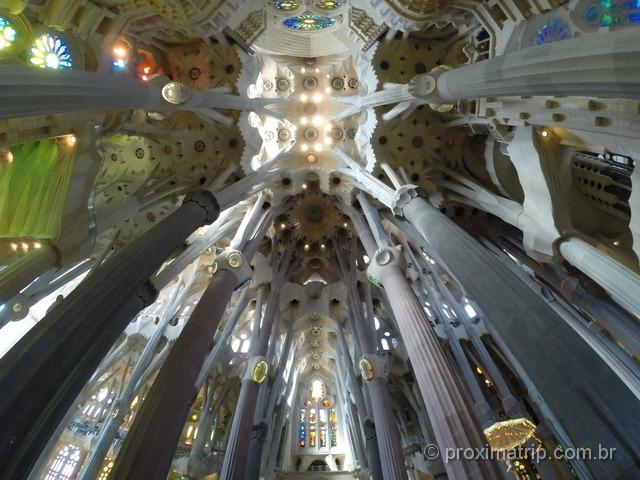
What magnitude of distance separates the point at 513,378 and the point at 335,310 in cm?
934

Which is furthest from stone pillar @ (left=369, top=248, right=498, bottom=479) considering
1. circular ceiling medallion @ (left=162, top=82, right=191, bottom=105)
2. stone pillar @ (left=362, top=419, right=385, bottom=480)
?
circular ceiling medallion @ (left=162, top=82, right=191, bottom=105)

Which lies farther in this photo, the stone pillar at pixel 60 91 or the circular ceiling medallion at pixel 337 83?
the circular ceiling medallion at pixel 337 83

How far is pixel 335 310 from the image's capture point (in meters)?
21.0

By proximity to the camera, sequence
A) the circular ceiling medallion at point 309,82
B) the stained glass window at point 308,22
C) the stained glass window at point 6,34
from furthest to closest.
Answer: the circular ceiling medallion at point 309,82, the stained glass window at point 308,22, the stained glass window at point 6,34

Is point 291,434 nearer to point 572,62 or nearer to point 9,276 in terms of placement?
point 9,276

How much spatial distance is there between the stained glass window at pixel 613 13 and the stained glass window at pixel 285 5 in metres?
8.49

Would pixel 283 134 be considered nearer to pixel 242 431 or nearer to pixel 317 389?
pixel 242 431

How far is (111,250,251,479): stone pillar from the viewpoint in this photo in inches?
240

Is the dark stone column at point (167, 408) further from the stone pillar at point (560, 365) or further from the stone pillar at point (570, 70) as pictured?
the stone pillar at point (570, 70)

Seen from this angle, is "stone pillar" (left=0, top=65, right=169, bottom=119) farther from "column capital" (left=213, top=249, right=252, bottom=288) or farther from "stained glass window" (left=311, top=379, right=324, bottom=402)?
"stained glass window" (left=311, top=379, right=324, bottom=402)

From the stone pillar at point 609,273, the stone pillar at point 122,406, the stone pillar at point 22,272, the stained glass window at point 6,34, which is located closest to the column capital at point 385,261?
the stone pillar at point 609,273

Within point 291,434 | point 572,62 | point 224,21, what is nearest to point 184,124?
point 224,21

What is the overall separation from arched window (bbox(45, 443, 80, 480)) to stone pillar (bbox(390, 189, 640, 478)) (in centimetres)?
1881

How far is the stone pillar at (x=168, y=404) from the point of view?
610 centimetres
